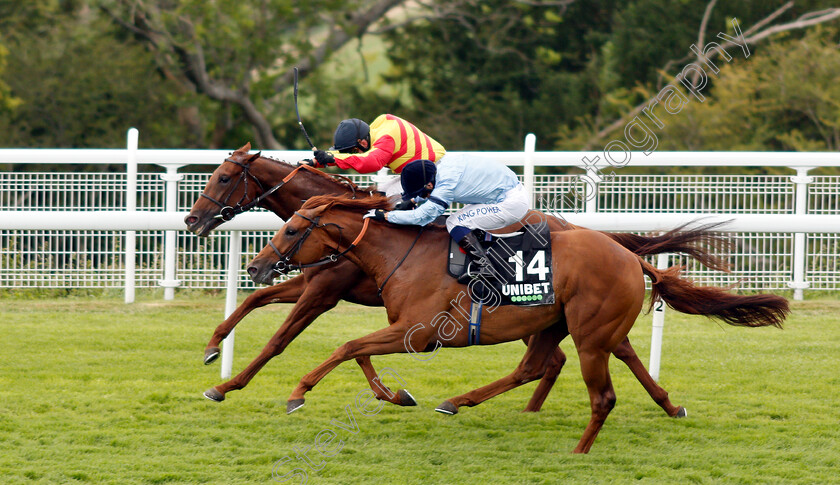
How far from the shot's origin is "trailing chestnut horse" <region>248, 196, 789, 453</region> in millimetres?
4426

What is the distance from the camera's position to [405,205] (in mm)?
4699

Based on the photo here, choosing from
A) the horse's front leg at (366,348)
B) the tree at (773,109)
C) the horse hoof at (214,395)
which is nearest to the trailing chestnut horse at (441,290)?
the horse's front leg at (366,348)

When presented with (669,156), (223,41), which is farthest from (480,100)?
(669,156)

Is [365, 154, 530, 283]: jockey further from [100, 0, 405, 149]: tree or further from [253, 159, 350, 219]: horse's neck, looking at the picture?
[100, 0, 405, 149]: tree

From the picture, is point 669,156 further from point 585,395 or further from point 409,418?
point 409,418

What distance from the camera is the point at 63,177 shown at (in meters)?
7.84

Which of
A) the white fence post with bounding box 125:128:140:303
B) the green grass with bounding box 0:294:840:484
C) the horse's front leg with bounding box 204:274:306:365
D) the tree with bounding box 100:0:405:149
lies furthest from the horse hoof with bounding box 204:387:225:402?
the tree with bounding box 100:0:405:149

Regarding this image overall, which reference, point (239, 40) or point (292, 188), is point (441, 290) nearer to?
point (292, 188)

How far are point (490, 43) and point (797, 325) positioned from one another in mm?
13769

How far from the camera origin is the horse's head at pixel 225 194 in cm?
516

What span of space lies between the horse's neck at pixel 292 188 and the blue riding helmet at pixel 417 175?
2.13 ft

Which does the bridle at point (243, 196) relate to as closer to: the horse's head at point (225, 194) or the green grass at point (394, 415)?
the horse's head at point (225, 194)

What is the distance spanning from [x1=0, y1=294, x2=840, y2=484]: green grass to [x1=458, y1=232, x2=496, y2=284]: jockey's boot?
78 centimetres

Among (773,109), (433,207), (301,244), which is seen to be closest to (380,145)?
(433,207)
